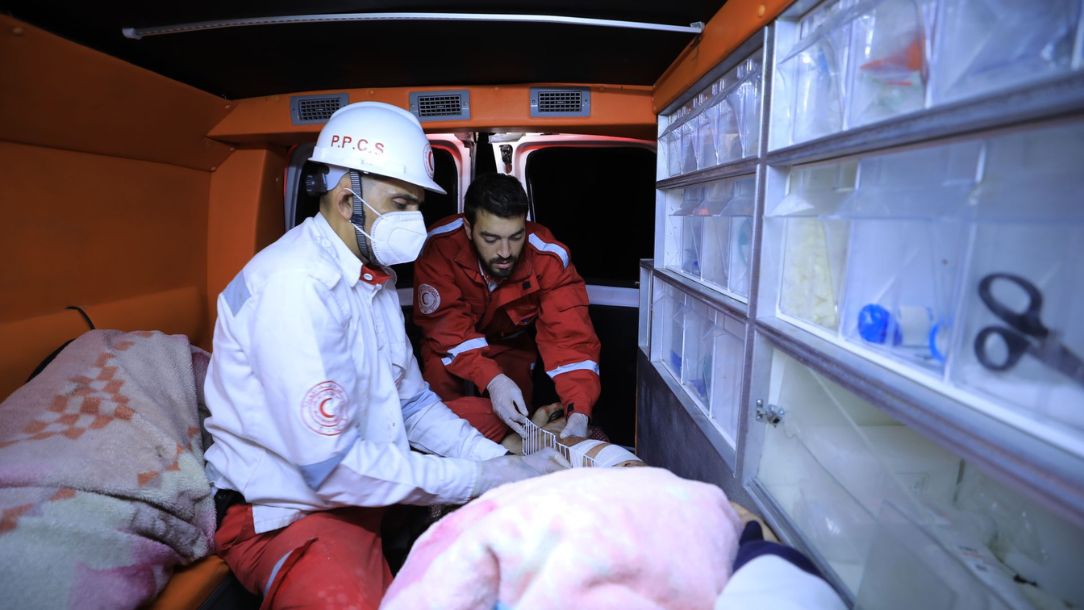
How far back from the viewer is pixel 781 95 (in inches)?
46.6

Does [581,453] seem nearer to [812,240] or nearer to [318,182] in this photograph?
[812,240]

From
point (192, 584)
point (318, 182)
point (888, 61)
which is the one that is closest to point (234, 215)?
point (318, 182)

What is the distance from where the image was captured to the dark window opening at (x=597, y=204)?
3.88 m

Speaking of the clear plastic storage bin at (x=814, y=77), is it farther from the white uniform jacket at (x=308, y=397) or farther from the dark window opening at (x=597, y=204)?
the dark window opening at (x=597, y=204)

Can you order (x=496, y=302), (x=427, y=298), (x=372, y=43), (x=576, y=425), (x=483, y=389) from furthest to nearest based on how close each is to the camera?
(x=496, y=302) < (x=427, y=298) < (x=483, y=389) < (x=576, y=425) < (x=372, y=43)

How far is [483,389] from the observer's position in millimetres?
2496

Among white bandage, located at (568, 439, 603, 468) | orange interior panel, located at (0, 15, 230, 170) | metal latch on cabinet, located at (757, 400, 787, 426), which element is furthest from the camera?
white bandage, located at (568, 439, 603, 468)

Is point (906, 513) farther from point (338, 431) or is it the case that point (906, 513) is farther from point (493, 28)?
point (493, 28)

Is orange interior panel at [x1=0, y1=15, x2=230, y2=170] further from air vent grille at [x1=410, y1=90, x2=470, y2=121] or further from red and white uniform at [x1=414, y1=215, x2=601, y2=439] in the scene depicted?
red and white uniform at [x1=414, y1=215, x2=601, y2=439]

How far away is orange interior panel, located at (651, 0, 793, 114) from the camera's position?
120 cm

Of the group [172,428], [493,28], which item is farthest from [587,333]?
[172,428]

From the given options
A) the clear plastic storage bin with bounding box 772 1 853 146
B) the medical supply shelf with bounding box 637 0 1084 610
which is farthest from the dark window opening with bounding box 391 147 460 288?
the clear plastic storage bin with bounding box 772 1 853 146

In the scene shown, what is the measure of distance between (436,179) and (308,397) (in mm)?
2886

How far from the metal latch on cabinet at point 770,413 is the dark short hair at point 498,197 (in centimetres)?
152
